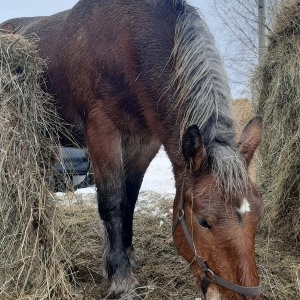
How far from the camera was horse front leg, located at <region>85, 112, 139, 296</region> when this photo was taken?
9.89 ft

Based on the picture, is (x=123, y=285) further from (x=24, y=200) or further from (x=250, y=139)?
(x=250, y=139)

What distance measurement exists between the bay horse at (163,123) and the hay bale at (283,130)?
116cm

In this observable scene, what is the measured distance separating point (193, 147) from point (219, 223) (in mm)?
403

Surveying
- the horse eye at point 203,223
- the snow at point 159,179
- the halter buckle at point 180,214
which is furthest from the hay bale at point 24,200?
the snow at point 159,179

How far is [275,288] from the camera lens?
306 cm

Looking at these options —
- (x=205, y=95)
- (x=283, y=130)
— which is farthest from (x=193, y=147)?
(x=283, y=130)

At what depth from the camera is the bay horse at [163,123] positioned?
7.13 feet

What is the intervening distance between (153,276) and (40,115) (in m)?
1.44

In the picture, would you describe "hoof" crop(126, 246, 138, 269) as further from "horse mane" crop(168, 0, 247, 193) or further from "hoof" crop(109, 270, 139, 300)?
"horse mane" crop(168, 0, 247, 193)

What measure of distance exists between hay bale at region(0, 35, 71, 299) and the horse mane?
0.92m

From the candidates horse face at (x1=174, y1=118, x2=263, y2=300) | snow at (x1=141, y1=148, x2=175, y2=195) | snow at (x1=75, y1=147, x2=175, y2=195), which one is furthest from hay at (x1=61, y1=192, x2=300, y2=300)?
snow at (x1=141, y1=148, x2=175, y2=195)

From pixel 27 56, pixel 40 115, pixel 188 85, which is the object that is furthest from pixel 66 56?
pixel 188 85

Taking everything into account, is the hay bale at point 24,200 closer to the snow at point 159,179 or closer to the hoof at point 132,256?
the hoof at point 132,256

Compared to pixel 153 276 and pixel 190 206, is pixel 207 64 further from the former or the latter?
pixel 153 276
